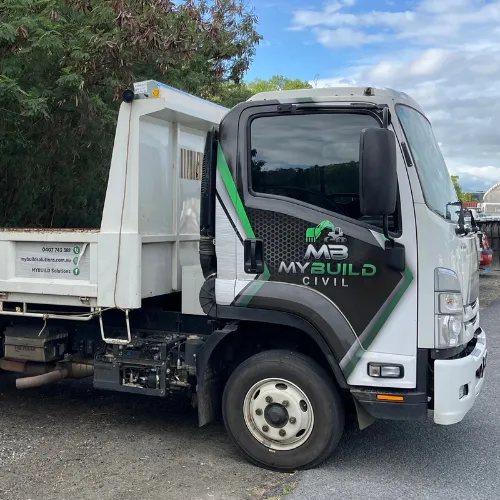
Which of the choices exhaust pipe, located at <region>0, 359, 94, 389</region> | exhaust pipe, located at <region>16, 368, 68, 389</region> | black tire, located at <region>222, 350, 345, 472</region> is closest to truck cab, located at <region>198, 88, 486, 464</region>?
black tire, located at <region>222, 350, 345, 472</region>

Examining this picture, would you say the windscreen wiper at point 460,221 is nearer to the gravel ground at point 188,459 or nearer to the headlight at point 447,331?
the headlight at point 447,331

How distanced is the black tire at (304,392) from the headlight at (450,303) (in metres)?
0.96

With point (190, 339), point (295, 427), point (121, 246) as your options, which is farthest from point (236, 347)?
point (121, 246)

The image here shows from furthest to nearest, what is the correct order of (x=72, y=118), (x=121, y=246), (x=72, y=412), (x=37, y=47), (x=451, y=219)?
(x=72, y=118)
(x=37, y=47)
(x=72, y=412)
(x=121, y=246)
(x=451, y=219)

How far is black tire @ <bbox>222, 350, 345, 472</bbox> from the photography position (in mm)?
4398

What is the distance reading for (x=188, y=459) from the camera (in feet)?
15.9

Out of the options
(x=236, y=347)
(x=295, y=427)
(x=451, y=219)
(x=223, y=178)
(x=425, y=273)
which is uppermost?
(x=223, y=178)

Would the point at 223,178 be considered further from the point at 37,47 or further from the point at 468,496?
the point at 37,47

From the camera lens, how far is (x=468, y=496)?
13.7 ft

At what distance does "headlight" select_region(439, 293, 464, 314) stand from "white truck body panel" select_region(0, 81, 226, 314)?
1.90 m

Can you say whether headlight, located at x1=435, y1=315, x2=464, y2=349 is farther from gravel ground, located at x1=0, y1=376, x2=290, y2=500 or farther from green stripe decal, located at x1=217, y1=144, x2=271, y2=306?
gravel ground, located at x1=0, y1=376, x2=290, y2=500

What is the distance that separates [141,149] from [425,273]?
2.31 m

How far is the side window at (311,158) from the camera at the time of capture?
14.0ft

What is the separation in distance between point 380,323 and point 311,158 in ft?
4.04
